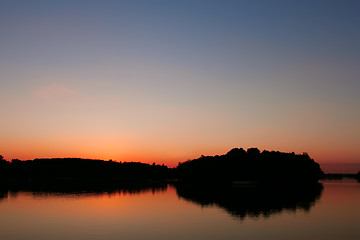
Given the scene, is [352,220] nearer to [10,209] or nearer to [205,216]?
[205,216]

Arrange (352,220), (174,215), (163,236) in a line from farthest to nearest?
(174,215)
(352,220)
(163,236)

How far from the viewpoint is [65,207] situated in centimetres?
8881

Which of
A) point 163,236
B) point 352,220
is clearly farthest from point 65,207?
point 352,220

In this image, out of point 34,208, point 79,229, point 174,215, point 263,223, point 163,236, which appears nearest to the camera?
point 163,236

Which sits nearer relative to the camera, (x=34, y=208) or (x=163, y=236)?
(x=163, y=236)

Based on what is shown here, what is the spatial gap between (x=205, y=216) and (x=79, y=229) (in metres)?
27.1

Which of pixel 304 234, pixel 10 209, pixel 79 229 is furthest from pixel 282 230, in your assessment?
pixel 10 209

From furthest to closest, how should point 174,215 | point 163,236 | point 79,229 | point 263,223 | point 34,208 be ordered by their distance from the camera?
1. point 34,208
2. point 174,215
3. point 263,223
4. point 79,229
5. point 163,236

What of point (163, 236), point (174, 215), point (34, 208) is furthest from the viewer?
point (34, 208)

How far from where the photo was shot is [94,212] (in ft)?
266

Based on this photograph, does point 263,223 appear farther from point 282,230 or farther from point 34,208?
point 34,208

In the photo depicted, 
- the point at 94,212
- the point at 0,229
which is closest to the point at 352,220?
the point at 94,212

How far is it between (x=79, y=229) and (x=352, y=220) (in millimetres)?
51605

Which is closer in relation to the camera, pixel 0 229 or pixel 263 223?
pixel 0 229
